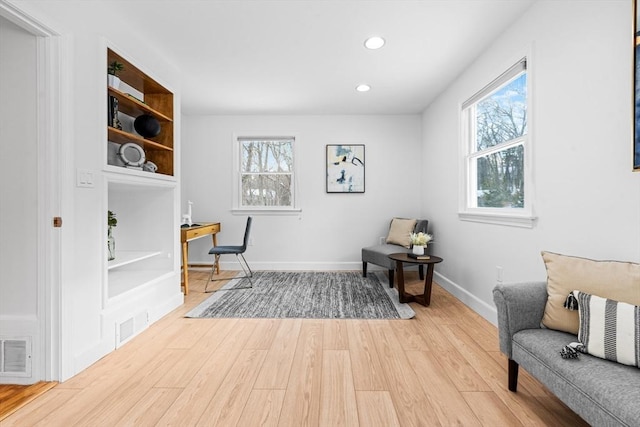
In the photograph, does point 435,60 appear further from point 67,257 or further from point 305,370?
point 67,257

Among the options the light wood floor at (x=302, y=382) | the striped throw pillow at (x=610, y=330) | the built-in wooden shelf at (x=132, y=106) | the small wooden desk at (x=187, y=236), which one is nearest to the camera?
the striped throw pillow at (x=610, y=330)

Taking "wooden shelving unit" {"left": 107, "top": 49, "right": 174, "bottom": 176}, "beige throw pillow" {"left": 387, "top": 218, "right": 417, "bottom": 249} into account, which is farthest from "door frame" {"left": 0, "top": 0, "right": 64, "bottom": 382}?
"beige throw pillow" {"left": 387, "top": 218, "right": 417, "bottom": 249}

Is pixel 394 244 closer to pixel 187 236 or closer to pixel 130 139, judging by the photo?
pixel 187 236

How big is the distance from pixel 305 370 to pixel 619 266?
67.5 inches

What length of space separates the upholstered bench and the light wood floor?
4.35ft

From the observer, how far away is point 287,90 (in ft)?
12.6

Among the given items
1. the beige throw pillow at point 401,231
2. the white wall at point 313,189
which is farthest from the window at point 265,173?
the beige throw pillow at point 401,231

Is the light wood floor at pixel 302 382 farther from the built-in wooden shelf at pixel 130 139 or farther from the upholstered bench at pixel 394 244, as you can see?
the built-in wooden shelf at pixel 130 139

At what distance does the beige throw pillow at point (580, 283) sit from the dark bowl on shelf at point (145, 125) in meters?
3.15

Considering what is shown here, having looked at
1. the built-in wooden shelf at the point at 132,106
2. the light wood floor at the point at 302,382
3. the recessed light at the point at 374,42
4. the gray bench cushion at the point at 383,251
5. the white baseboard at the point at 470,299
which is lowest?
the light wood floor at the point at 302,382

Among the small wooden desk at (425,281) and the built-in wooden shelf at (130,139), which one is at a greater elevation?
the built-in wooden shelf at (130,139)

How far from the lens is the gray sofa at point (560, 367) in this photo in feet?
3.50

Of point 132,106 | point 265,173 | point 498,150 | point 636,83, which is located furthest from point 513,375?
point 265,173

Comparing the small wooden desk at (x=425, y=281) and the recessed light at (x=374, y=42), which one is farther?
the small wooden desk at (x=425, y=281)
